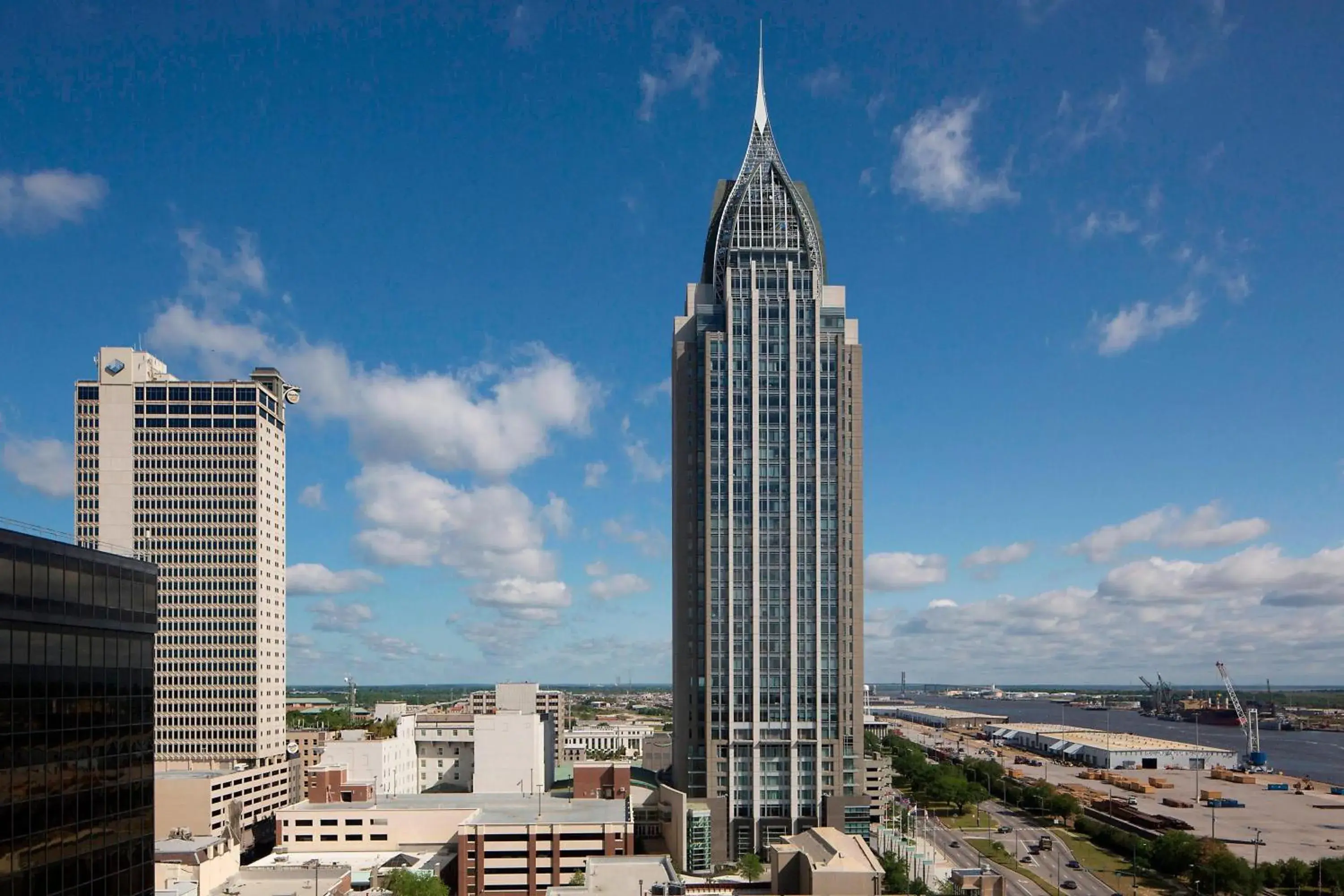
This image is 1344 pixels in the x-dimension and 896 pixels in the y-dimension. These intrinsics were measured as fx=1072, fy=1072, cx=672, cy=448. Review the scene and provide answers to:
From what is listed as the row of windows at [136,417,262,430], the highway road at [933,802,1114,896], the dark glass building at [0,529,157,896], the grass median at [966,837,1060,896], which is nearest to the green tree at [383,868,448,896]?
the dark glass building at [0,529,157,896]

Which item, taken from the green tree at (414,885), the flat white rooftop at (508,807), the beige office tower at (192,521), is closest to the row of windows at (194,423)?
the beige office tower at (192,521)

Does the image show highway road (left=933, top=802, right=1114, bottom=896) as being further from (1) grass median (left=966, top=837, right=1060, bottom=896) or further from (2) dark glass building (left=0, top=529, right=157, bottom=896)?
(2) dark glass building (left=0, top=529, right=157, bottom=896)

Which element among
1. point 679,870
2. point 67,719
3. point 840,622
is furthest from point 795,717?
point 67,719

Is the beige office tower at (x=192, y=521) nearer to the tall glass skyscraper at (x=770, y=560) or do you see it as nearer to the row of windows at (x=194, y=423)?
the row of windows at (x=194, y=423)

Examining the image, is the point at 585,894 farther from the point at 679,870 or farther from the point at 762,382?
the point at 762,382

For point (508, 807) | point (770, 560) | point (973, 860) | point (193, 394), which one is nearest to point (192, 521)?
point (193, 394)

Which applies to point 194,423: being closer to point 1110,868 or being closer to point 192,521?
point 192,521
